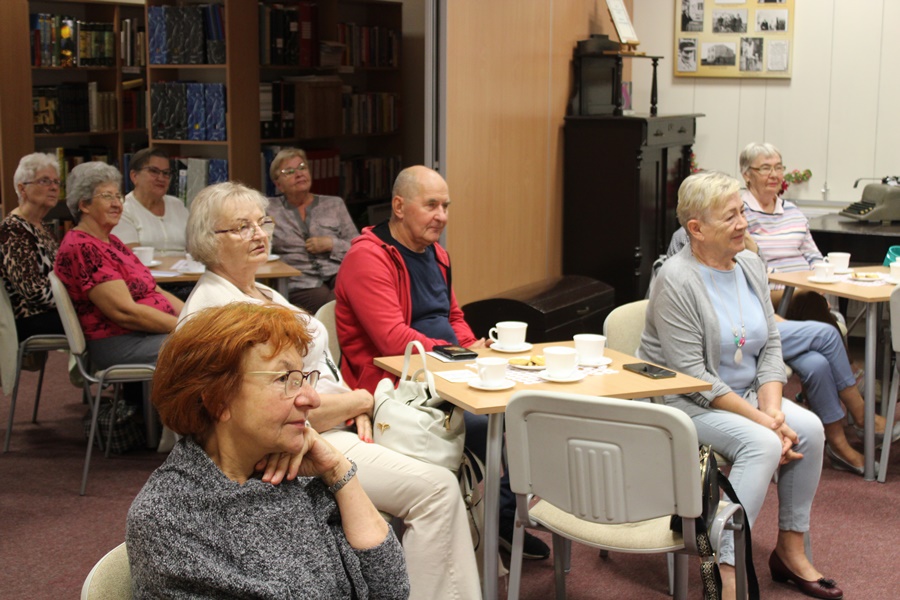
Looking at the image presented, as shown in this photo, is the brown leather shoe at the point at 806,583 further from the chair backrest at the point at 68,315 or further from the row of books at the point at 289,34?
the row of books at the point at 289,34

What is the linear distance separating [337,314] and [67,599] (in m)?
1.27

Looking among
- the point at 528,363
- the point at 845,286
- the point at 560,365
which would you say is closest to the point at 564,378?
the point at 560,365

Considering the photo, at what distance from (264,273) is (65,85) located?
11.6ft

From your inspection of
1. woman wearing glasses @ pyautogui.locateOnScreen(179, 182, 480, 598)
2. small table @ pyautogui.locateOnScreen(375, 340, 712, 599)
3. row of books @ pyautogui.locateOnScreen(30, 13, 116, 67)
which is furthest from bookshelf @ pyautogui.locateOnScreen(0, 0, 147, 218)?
small table @ pyautogui.locateOnScreen(375, 340, 712, 599)

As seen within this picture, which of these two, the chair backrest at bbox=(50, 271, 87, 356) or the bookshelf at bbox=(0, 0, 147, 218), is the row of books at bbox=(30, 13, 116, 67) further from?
the chair backrest at bbox=(50, 271, 87, 356)

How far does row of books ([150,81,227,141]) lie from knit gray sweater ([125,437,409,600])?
476 cm

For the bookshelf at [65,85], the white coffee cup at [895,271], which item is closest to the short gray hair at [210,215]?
the white coffee cup at [895,271]

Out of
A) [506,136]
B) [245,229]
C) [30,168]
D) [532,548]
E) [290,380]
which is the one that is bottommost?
[532,548]

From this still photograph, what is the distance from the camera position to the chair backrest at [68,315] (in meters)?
4.27

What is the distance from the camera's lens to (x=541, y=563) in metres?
3.63

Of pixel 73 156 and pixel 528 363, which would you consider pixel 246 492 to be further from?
pixel 73 156

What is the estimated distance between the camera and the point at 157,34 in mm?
6488

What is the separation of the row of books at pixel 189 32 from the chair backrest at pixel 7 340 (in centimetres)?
221

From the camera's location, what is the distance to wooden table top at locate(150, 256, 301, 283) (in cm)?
484
